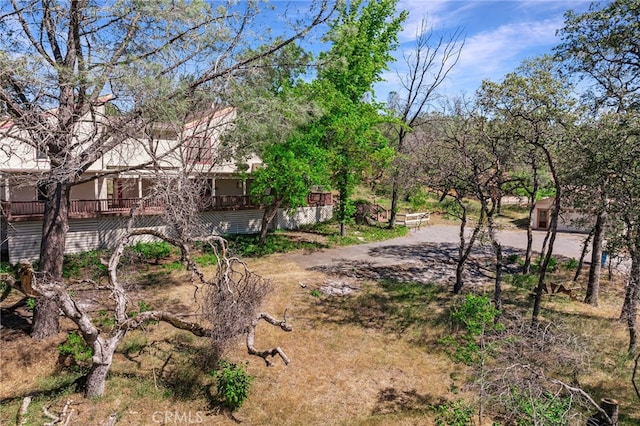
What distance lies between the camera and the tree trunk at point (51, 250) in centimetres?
1088

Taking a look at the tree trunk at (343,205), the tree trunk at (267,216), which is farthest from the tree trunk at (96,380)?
the tree trunk at (343,205)

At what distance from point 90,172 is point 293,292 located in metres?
12.2

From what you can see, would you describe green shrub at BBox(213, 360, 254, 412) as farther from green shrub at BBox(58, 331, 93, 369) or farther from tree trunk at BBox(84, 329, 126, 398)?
green shrub at BBox(58, 331, 93, 369)

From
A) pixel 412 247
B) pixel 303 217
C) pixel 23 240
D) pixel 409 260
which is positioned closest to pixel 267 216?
pixel 303 217

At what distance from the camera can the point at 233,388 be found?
8.67 meters

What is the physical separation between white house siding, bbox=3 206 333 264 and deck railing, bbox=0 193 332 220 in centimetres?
41

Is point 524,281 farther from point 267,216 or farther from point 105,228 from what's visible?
point 105,228

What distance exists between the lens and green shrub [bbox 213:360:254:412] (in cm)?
864

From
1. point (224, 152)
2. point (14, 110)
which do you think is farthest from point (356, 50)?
point (14, 110)

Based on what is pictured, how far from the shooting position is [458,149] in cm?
1348

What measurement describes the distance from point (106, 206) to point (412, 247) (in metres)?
16.5

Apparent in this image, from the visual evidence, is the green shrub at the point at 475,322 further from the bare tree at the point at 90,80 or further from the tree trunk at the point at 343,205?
the tree trunk at the point at 343,205

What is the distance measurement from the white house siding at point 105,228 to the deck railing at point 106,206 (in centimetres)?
41

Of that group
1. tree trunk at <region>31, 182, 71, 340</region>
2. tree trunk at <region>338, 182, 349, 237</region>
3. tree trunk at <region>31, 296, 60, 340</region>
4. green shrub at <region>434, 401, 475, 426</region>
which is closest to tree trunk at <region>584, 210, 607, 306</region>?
green shrub at <region>434, 401, 475, 426</region>
